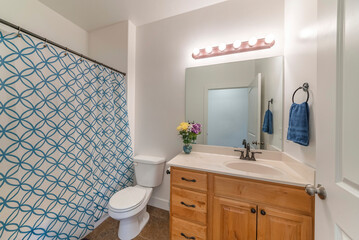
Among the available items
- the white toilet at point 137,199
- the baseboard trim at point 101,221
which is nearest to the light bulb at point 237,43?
the white toilet at point 137,199

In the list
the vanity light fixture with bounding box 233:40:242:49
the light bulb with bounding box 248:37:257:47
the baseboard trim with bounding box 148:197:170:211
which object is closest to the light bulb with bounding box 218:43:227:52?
the vanity light fixture with bounding box 233:40:242:49

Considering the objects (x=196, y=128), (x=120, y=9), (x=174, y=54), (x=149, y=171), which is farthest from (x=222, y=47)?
(x=149, y=171)

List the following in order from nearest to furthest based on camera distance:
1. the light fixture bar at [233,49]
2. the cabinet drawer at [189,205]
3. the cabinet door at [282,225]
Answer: the cabinet door at [282,225], the cabinet drawer at [189,205], the light fixture bar at [233,49]

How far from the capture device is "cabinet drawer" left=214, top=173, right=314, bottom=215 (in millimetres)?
850

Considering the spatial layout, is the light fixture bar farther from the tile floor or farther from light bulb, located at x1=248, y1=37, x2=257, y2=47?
the tile floor

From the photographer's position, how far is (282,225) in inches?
34.9

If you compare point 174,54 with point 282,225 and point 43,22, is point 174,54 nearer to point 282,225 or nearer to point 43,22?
point 43,22

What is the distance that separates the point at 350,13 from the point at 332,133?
0.42 m

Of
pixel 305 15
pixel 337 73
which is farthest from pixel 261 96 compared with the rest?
pixel 337 73

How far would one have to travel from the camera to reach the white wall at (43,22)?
1364 mm

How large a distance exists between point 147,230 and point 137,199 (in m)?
0.43

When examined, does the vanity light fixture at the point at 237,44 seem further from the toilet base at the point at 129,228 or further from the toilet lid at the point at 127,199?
the toilet base at the point at 129,228

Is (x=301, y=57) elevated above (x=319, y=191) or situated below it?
above

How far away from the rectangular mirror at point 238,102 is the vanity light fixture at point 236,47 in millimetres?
129
